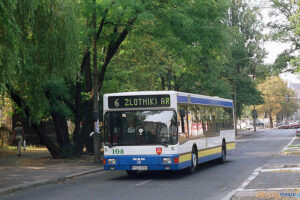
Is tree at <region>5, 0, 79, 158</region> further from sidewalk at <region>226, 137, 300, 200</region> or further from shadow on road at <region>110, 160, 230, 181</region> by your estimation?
sidewalk at <region>226, 137, 300, 200</region>

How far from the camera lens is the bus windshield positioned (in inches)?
630

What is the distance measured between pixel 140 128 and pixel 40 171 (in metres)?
5.46

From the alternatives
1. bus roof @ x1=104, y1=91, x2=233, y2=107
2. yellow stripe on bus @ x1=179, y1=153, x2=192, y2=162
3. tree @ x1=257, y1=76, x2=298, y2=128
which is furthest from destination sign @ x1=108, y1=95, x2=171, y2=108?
tree @ x1=257, y1=76, x2=298, y2=128

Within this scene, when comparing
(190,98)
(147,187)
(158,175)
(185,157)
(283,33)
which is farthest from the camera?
(283,33)

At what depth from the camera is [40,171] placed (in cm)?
1966

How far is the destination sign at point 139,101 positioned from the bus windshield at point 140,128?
22 cm

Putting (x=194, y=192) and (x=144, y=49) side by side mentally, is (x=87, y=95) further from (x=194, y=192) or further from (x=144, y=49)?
(x=194, y=192)

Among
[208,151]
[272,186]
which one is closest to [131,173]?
[208,151]

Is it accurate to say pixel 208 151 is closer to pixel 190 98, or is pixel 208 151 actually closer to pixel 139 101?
pixel 190 98

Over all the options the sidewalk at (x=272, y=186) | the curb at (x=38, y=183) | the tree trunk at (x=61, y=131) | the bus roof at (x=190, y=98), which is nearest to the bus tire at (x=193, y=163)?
the bus roof at (x=190, y=98)

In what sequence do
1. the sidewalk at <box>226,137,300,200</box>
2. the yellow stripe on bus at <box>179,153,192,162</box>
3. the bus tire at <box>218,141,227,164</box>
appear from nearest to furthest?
the sidewalk at <box>226,137,300,200</box>
the yellow stripe on bus at <box>179,153,192,162</box>
the bus tire at <box>218,141,227,164</box>

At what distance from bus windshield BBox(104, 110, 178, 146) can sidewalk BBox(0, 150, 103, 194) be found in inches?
97.4

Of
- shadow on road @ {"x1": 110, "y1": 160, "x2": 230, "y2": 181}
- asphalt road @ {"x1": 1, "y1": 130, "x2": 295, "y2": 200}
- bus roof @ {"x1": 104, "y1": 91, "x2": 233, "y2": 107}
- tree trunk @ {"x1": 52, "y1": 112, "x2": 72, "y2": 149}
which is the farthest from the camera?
tree trunk @ {"x1": 52, "y1": 112, "x2": 72, "y2": 149}

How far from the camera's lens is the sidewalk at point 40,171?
51.0ft
